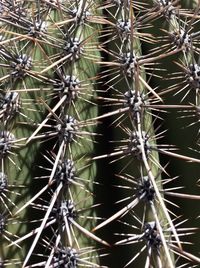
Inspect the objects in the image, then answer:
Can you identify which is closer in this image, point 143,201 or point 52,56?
point 143,201

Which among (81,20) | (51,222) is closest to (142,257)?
(51,222)

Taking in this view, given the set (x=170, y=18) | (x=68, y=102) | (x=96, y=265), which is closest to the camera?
(x=96, y=265)

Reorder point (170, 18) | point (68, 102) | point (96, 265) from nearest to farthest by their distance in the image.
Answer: point (96, 265) → point (68, 102) → point (170, 18)

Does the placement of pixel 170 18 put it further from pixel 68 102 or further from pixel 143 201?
pixel 143 201

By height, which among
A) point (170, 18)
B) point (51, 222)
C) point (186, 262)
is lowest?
point (186, 262)

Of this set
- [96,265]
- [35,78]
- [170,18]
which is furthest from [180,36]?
[96,265]

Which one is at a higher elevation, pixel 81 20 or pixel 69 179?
pixel 81 20
